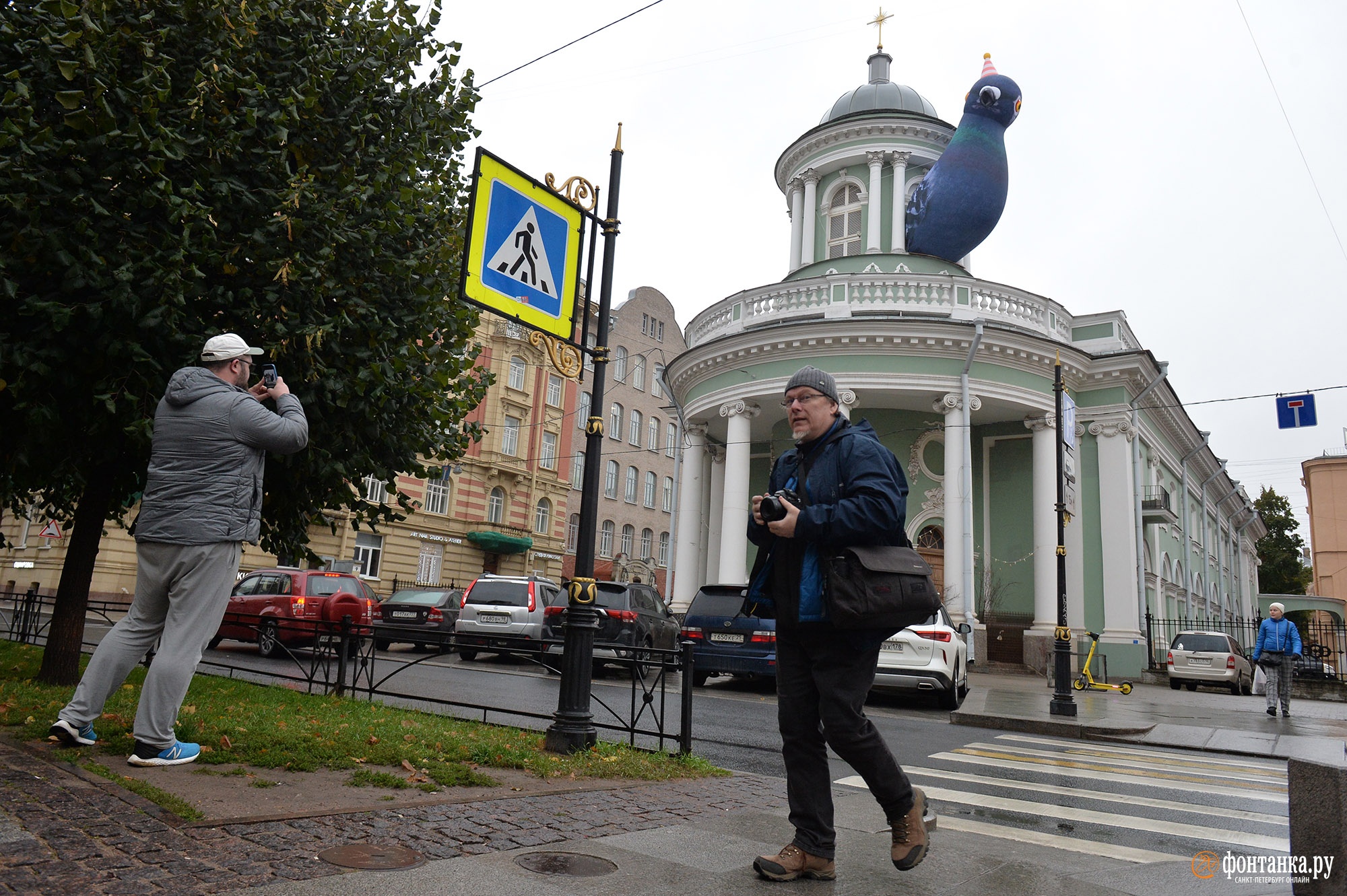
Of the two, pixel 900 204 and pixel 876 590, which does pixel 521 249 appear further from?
pixel 900 204

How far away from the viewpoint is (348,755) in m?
5.39

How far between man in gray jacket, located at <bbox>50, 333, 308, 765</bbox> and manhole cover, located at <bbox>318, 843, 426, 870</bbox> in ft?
5.67

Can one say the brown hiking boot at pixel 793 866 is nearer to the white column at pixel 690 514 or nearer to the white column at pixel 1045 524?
the white column at pixel 1045 524

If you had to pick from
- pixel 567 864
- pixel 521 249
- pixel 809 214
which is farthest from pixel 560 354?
pixel 809 214

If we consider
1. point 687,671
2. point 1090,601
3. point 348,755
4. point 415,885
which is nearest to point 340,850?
point 415,885

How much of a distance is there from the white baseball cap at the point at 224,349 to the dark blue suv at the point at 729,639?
948 centimetres

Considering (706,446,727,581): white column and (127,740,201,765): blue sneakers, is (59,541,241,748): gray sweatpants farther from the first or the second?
(706,446,727,581): white column

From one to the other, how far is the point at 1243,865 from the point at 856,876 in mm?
2126

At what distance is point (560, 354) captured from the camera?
7051mm

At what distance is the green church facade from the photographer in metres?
24.0

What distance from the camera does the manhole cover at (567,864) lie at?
3504 mm

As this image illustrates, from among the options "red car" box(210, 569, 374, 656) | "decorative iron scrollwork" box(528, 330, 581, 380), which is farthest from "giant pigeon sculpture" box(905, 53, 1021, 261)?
"decorative iron scrollwork" box(528, 330, 581, 380)

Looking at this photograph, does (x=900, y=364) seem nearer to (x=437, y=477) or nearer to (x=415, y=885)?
(x=437, y=477)

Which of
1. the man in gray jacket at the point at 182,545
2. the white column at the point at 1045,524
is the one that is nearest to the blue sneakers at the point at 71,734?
the man in gray jacket at the point at 182,545
